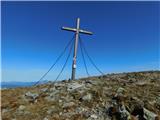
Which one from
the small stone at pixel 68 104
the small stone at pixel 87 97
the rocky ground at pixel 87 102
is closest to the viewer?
the rocky ground at pixel 87 102

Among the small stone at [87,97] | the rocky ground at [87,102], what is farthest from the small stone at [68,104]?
the small stone at [87,97]

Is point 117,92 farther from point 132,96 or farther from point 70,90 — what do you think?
point 70,90

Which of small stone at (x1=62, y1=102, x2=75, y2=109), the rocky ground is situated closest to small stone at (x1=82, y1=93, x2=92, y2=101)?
the rocky ground

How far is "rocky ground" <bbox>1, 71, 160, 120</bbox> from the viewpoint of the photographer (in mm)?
10578

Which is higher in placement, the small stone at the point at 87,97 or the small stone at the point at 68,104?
the small stone at the point at 87,97

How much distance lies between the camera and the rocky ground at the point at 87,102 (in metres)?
10.6

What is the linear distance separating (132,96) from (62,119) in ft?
14.8

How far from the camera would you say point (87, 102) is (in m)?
11.8

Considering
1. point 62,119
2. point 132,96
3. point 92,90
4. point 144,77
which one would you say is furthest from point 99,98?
point 144,77

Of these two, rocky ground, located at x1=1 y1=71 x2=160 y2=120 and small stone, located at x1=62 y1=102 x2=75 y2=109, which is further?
small stone, located at x1=62 y1=102 x2=75 y2=109

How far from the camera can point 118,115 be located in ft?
34.4

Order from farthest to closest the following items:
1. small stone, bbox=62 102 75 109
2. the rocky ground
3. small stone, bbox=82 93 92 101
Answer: small stone, bbox=82 93 92 101 → small stone, bbox=62 102 75 109 → the rocky ground

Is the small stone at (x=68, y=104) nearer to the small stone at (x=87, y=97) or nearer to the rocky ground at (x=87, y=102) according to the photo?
the rocky ground at (x=87, y=102)

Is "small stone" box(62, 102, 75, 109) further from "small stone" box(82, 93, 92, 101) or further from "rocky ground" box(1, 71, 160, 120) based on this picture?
"small stone" box(82, 93, 92, 101)
